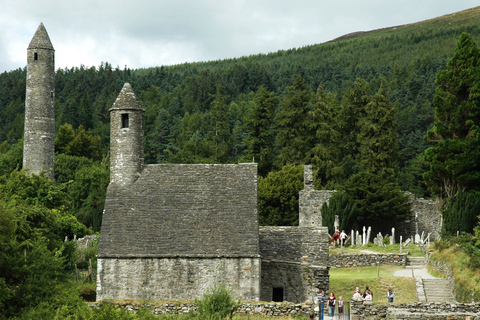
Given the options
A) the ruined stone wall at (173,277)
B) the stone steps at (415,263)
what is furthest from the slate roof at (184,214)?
the stone steps at (415,263)

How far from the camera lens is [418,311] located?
21.2 m

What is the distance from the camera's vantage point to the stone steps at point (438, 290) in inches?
1037

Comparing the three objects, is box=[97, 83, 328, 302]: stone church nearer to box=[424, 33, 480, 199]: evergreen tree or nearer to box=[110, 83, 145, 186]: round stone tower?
box=[110, 83, 145, 186]: round stone tower

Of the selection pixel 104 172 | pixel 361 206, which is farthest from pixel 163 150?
pixel 361 206

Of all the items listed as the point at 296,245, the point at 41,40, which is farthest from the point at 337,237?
the point at 41,40

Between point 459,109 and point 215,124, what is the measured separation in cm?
4915

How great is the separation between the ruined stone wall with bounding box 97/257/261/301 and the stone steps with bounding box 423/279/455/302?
7.04 m

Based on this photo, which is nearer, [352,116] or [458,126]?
[458,126]

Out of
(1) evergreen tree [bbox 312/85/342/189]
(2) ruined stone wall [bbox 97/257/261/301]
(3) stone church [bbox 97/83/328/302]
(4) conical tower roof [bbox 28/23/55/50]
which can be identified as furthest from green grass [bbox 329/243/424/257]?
(4) conical tower roof [bbox 28/23/55/50]

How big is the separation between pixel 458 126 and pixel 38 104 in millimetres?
31088

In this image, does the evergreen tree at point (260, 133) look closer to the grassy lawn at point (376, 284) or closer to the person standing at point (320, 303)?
the grassy lawn at point (376, 284)

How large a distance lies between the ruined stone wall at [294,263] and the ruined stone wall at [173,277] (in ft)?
7.21

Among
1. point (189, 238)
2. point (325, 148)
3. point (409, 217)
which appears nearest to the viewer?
point (189, 238)

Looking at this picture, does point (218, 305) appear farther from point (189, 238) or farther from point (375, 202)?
point (375, 202)
